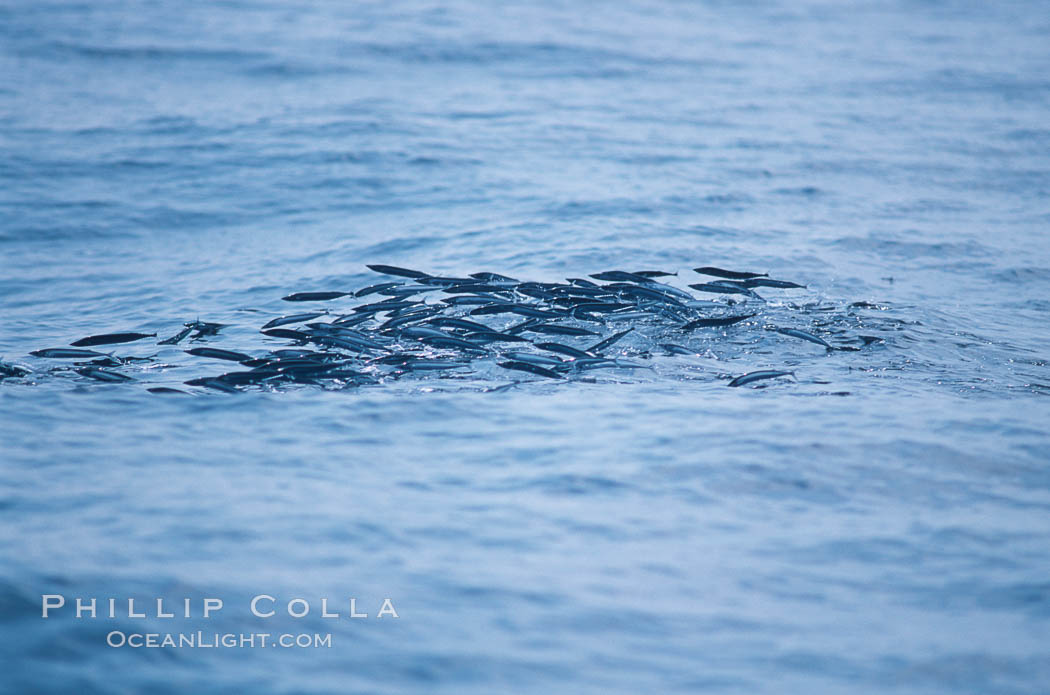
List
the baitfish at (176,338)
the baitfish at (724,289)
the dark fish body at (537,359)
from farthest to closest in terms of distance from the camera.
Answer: the baitfish at (724,289), the baitfish at (176,338), the dark fish body at (537,359)

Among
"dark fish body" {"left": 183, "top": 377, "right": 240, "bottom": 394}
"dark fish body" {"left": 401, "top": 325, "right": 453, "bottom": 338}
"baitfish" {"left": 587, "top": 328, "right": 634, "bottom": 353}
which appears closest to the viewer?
"dark fish body" {"left": 183, "top": 377, "right": 240, "bottom": 394}

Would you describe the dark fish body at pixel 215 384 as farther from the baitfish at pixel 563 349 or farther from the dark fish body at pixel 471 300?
the baitfish at pixel 563 349

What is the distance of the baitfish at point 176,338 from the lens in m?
11.0

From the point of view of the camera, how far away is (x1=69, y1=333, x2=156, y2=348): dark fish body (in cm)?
1084

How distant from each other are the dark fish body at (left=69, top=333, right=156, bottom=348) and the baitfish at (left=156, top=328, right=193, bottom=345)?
31 cm

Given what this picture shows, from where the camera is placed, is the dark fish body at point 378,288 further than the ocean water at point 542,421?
Yes

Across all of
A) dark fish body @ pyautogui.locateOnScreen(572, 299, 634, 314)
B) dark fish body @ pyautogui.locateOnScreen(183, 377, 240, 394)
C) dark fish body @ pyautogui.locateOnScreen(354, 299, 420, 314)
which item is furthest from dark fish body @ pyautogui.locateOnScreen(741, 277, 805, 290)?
dark fish body @ pyautogui.locateOnScreen(183, 377, 240, 394)

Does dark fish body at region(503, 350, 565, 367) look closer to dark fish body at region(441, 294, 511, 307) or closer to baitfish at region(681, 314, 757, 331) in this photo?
dark fish body at region(441, 294, 511, 307)

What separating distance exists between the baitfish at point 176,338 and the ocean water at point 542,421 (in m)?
0.57

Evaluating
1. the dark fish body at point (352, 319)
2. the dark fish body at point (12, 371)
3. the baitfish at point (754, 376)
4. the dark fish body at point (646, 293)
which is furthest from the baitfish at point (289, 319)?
the baitfish at point (754, 376)

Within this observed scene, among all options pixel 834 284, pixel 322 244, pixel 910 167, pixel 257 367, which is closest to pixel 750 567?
pixel 257 367

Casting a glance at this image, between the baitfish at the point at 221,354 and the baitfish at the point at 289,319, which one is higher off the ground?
the baitfish at the point at 289,319

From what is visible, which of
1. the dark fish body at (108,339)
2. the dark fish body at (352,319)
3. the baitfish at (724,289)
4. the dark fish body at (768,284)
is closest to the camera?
the dark fish body at (352,319)

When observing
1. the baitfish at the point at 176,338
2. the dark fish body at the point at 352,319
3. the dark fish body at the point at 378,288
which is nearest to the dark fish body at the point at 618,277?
the dark fish body at the point at 378,288
